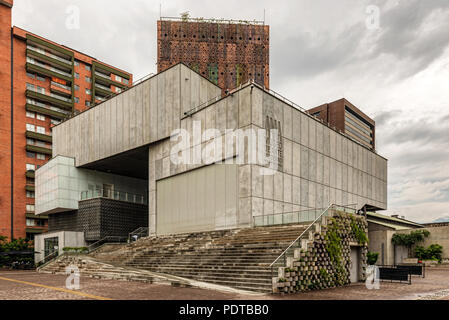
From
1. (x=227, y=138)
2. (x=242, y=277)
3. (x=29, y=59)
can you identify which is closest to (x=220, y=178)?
(x=227, y=138)

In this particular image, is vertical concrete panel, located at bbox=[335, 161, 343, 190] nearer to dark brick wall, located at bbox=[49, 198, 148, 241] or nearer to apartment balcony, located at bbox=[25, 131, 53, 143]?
dark brick wall, located at bbox=[49, 198, 148, 241]

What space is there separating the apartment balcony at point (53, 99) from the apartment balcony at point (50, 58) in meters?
5.81

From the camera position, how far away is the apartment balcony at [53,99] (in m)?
68.0

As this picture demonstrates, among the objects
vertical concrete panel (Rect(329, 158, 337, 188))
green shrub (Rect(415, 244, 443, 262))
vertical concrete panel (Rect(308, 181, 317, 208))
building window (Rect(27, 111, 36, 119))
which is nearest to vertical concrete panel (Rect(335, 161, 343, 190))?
vertical concrete panel (Rect(329, 158, 337, 188))

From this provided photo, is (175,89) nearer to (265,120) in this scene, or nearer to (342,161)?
(265,120)

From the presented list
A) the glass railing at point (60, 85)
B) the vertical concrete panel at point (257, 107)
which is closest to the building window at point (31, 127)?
the glass railing at point (60, 85)

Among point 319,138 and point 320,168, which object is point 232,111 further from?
point 320,168

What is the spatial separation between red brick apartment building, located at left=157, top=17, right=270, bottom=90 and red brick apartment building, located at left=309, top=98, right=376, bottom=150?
22769 mm

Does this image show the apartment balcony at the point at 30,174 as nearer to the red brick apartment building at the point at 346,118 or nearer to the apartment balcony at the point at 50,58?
the apartment balcony at the point at 50,58

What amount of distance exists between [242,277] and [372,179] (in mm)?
32701

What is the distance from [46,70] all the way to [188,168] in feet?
171

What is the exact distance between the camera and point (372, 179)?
4581 cm

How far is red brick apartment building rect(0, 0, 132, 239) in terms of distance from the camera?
6319cm
